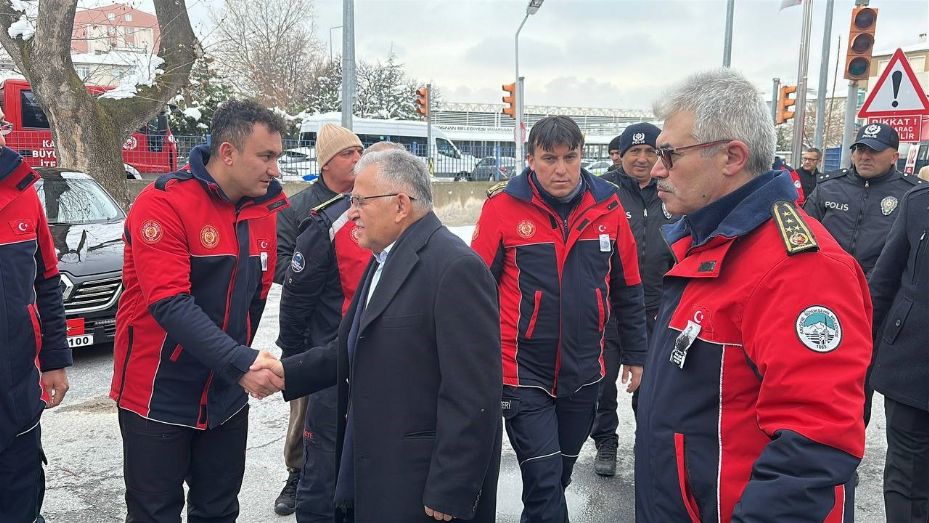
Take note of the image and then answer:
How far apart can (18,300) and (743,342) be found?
2.85 metres

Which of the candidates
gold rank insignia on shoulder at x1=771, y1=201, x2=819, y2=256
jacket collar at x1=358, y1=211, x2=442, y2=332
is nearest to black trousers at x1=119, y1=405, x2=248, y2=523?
jacket collar at x1=358, y1=211, x2=442, y2=332

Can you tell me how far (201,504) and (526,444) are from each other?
1511 mm

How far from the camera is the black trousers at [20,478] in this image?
3053mm

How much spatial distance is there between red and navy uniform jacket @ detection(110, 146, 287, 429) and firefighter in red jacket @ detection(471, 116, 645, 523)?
126cm

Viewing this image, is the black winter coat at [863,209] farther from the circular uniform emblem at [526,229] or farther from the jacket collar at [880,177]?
the circular uniform emblem at [526,229]

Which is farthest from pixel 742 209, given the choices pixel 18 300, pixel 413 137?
pixel 413 137

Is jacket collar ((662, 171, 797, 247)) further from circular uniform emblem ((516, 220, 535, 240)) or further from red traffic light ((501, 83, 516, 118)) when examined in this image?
red traffic light ((501, 83, 516, 118))

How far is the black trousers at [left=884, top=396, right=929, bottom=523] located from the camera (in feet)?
11.2

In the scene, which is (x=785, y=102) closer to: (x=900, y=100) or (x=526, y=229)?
(x=900, y=100)

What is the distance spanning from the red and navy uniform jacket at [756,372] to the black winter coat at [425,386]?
1.75ft

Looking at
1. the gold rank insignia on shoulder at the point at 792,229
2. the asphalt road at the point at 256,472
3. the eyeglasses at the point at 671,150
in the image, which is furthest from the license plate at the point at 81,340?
the gold rank insignia on shoulder at the point at 792,229

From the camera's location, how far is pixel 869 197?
17.2 feet

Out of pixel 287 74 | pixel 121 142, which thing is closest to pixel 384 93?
pixel 287 74

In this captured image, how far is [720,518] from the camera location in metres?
1.83
